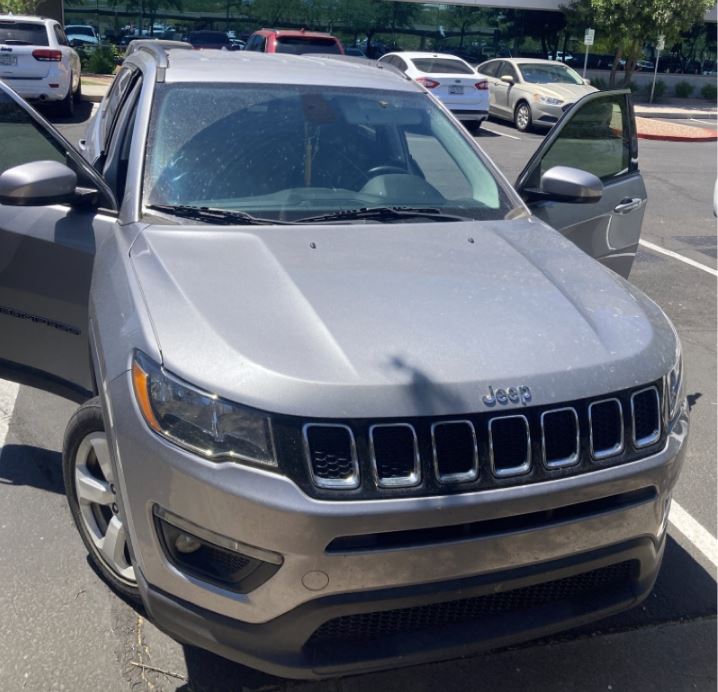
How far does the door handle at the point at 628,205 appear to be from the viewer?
482cm

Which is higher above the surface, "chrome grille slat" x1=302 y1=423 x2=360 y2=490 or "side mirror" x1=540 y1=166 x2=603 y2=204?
"side mirror" x1=540 y1=166 x2=603 y2=204

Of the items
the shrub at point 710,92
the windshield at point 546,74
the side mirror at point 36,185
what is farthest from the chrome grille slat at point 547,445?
the shrub at point 710,92

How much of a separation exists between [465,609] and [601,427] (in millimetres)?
670

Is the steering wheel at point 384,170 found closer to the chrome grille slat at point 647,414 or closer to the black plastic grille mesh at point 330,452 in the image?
the chrome grille slat at point 647,414

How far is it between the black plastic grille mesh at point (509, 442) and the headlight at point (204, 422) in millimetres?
624

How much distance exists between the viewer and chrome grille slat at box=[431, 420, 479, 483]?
96.3 inches

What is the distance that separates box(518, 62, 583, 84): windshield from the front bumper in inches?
754

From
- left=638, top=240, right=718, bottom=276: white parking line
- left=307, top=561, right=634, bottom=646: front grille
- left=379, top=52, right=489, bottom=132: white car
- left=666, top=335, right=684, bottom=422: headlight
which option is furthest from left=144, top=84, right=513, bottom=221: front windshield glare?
left=379, top=52, right=489, bottom=132: white car

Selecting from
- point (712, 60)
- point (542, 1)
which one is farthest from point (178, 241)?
point (712, 60)

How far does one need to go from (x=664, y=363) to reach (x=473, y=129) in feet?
55.8

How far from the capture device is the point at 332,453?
2404mm

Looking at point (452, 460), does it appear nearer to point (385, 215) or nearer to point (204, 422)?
point (204, 422)

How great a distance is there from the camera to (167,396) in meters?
2.51

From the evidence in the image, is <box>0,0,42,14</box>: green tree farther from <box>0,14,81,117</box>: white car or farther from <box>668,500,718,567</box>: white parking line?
<box>668,500,718,567</box>: white parking line
